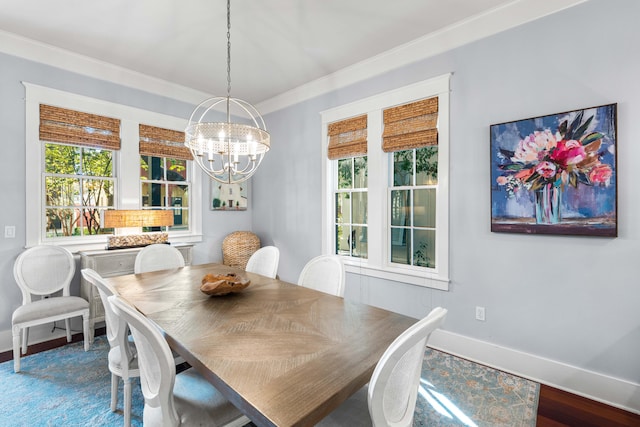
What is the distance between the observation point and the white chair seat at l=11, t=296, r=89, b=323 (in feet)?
8.25

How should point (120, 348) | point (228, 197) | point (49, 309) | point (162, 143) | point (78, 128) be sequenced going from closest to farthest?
point (120, 348) → point (49, 309) → point (78, 128) → point (162, 143) → point (228, 197)

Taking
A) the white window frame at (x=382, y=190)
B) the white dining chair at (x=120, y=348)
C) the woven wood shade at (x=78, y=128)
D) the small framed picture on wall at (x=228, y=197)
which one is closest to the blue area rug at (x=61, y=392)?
the white dining chair at (x=120, y=348)

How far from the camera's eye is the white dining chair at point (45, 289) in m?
2.58

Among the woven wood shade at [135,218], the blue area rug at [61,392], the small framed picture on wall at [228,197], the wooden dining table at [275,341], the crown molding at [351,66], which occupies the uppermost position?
the crown molding at [351,66]

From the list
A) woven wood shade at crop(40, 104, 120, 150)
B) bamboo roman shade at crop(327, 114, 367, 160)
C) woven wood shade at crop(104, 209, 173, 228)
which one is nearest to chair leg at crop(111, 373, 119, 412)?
woven wood shade at crop(104, 209, 173, 228)

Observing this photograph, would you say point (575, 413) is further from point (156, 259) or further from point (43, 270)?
point (43, 270)

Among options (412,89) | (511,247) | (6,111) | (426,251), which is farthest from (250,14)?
(511,247)

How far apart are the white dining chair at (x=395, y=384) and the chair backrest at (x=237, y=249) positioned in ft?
10.2

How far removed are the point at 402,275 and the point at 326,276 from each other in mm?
1075

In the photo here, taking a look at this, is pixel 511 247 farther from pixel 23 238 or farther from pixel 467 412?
pixel 23 238

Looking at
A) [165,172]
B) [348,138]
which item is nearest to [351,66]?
[348,138]

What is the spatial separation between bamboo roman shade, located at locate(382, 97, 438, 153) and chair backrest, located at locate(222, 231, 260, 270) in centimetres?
230

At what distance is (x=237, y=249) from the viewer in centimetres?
423

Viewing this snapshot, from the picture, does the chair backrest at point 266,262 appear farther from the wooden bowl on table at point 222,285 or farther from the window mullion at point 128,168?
the window mullion at point 128,168
